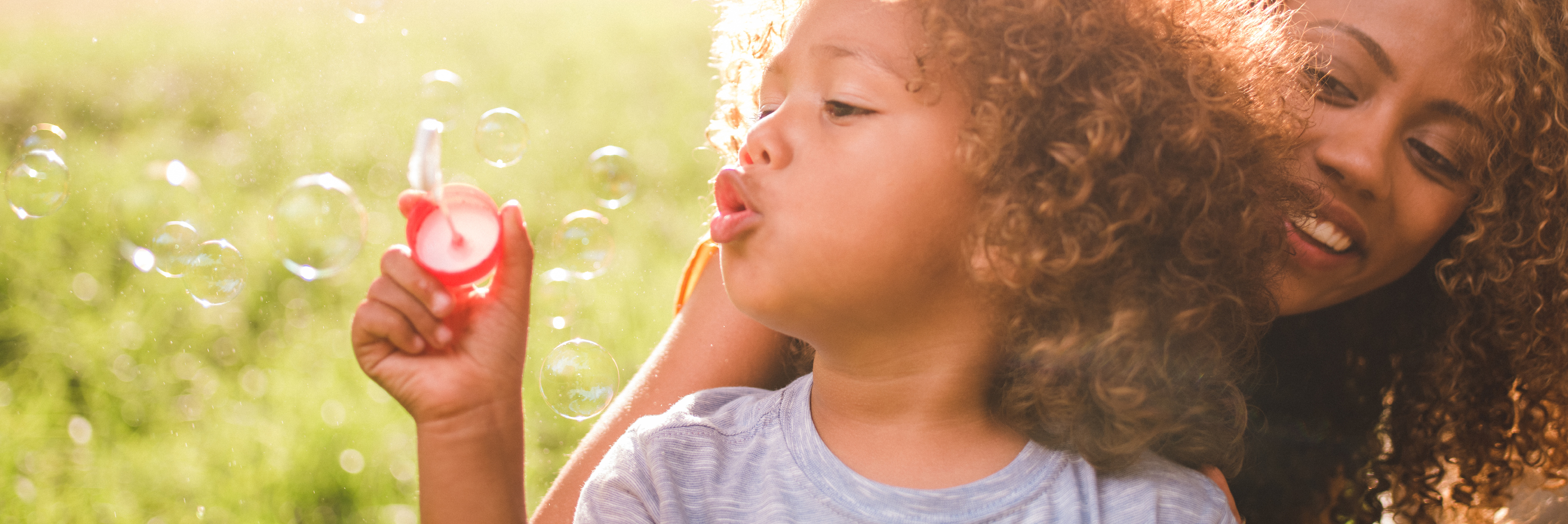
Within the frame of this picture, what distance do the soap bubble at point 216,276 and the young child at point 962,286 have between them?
71cm

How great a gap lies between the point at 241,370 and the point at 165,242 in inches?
39.9

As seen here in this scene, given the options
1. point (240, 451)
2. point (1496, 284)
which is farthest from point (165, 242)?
point (1496, 284)

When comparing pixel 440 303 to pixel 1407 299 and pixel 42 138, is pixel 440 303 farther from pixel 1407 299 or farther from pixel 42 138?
pixel 1407 299

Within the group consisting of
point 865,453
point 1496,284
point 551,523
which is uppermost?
point 1496,284

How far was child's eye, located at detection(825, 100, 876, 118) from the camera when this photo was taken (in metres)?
1.24

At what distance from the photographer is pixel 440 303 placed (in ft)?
4.29

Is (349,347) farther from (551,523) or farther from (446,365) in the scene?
(446,365)

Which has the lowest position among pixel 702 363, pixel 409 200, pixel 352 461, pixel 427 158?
pixel 352 461

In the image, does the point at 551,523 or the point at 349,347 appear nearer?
the point at 551,523

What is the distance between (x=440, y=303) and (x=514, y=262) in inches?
4.4

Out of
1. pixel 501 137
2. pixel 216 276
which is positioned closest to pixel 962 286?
pixel 501 137

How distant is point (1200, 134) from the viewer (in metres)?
1.28

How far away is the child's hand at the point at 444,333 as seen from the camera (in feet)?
4.30

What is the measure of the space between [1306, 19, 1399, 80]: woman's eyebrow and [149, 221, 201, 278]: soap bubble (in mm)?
1844
